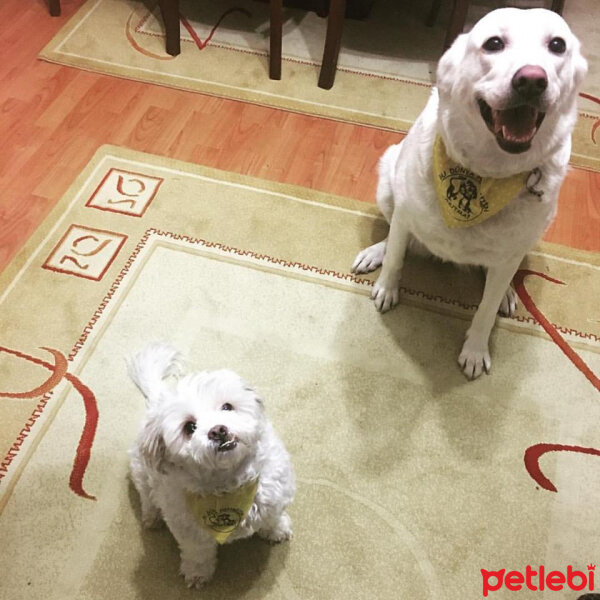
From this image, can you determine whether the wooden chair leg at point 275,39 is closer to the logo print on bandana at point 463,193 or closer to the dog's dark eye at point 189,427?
the logo print on bandana at point 463,193

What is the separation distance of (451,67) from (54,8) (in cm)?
216

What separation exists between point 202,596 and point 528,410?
0.90 m

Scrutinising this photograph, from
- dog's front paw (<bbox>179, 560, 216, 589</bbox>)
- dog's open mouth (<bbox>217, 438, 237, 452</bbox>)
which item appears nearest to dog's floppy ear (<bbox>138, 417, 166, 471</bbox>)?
dog's open mouth (<bbox>217, 438, 237, 452</bbox>)

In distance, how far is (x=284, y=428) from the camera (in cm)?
143

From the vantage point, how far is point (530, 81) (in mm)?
969

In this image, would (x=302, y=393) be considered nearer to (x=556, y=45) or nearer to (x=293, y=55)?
(x=556, y=45)

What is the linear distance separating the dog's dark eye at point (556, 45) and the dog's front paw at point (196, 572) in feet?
3.94

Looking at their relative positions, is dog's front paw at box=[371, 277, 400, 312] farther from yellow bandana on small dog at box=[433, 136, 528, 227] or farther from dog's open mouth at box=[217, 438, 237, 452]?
dog's open mouth at box=[217, 438, 237, 452]

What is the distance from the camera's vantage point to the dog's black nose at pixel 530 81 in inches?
38.0

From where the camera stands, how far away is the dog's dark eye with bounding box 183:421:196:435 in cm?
97

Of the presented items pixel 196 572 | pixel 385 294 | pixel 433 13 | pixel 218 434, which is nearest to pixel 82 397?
pixel 196 572

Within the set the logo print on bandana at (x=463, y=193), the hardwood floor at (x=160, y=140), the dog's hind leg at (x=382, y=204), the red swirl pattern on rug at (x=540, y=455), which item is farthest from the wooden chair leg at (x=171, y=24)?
the red swirl pattern on rug at (x=540, y=455)

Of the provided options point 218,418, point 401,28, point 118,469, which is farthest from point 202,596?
point 401,28

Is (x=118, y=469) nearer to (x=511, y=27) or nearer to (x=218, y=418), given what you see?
(x=218, y=418)
